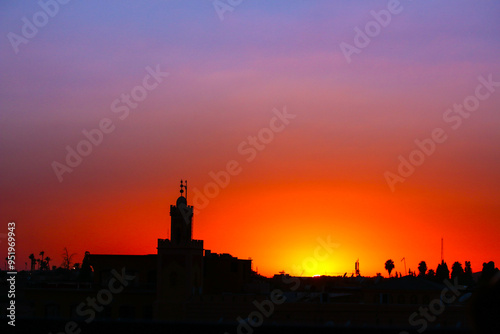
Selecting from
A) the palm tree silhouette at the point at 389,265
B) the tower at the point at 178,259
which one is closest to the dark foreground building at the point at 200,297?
the tower at the point at 178,259

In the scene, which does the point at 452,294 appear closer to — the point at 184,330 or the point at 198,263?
the point at 198,263

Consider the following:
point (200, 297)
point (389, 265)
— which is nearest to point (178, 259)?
point (200, 297)

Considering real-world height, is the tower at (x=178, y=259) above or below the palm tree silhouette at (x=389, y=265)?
below

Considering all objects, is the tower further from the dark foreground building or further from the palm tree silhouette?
the palm tree silhouette

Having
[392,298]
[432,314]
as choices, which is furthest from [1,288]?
[432,314]

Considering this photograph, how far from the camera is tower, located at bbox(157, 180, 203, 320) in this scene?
62.5m

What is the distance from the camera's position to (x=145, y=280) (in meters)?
70.8

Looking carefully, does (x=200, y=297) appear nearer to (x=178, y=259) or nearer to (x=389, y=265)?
(x=178, y=259)

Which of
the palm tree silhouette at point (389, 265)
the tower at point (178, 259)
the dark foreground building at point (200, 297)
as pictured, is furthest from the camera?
the palm tree silhouette at point (389, 265)

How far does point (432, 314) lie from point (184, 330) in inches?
1015

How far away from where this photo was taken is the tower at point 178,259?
62.5 meters

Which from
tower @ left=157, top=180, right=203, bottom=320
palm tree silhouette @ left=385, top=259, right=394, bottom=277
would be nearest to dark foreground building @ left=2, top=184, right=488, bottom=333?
tower @ left=157, top=180, right=203, bottom=320

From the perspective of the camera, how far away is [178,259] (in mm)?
63062

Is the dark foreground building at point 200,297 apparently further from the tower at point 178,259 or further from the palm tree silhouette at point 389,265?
the palm tree silhouette at point 389,265
